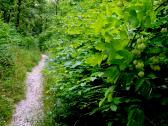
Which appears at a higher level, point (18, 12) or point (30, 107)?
point (18, 12)

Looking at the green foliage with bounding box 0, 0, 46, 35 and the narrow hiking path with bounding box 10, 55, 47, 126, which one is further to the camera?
the green foliage with bounding box 0, 0, 46, 35

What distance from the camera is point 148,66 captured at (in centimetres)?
190

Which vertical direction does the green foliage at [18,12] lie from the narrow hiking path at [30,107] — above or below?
above

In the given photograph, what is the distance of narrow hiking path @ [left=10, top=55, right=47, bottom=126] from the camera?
28.7 ft

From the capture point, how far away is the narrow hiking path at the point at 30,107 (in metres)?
8.74

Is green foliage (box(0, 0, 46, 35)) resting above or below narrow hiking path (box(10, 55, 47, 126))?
above

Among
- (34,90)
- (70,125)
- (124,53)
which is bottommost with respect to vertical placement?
(34,90)

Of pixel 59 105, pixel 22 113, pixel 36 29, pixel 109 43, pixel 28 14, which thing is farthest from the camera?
pixel 36 29

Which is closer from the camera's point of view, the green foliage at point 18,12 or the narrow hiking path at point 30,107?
the narrow hiking path at point 30,107

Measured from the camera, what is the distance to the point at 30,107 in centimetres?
1035

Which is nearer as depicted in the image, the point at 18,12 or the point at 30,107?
the point at 30,107

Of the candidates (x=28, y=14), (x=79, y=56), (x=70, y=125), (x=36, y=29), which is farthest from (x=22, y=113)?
(x=36, y=29)

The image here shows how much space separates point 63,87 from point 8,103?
5983 mm

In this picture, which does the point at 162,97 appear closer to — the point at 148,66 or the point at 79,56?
the point at 148,66
